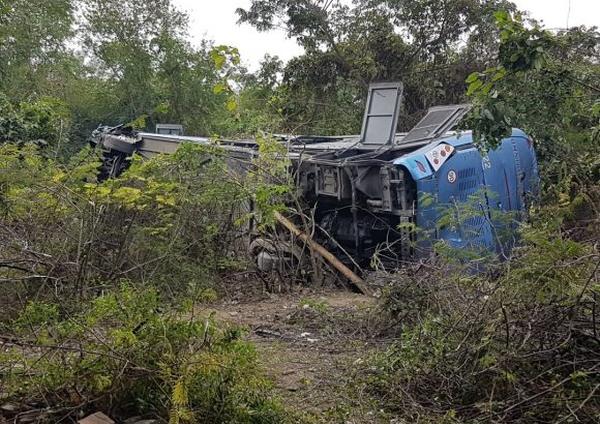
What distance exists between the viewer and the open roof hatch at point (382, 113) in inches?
302

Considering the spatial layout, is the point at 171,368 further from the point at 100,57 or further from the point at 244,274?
the point at 100,57

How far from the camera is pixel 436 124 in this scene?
796cm

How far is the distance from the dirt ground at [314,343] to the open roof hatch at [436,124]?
225cm

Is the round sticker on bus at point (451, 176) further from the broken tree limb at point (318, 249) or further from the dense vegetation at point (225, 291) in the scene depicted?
the broken tree limb at point (318, 249)

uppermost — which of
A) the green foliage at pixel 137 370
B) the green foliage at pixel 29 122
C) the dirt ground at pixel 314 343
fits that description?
the green foliage at pixel 29 122

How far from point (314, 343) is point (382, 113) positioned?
378cm

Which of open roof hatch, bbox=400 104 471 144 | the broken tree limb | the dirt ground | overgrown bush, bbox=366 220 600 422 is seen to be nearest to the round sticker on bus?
open roof hatch, bbox=400 104 471 144

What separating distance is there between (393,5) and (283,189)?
9521 millimetres

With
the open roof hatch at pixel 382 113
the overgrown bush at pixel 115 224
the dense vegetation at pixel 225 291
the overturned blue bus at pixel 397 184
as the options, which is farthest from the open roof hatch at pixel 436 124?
the overgrown bush at pixel 115 224

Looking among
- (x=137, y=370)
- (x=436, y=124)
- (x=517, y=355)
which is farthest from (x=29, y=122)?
(x=517, y=355)

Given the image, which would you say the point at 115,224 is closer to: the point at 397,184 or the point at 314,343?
the point at 314,343

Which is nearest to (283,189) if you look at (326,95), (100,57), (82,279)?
(82,279)

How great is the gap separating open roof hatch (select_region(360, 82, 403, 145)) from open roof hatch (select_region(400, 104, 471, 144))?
0.85ft

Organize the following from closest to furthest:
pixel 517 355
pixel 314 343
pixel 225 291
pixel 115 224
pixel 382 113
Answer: pixel 517 355 → pixel 314 343 → pixel 115 224 → pixel 225 291 → pixel 382 113
